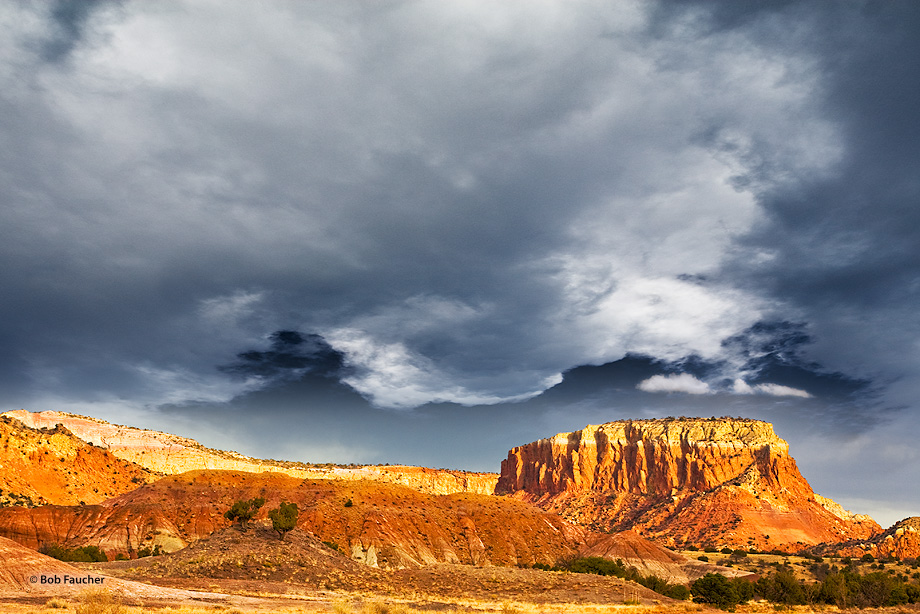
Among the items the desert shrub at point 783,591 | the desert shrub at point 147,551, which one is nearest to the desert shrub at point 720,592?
the desert shrub at point 783,591

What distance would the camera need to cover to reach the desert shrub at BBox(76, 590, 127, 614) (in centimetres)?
2852

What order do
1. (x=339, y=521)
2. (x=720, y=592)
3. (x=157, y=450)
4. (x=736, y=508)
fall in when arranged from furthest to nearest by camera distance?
(x=736, y=508), (x=157, y=450), (x=339, y=521), (x=720, y=592)

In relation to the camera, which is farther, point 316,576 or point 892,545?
point 892,545

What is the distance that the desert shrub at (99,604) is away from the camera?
2852 centimetres

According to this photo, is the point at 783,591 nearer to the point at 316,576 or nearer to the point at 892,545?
the point at 316,576

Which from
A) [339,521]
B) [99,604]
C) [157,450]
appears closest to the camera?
[99,604]

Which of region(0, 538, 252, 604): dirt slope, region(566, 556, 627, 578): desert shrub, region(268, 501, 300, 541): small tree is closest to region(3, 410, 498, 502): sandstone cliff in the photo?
region(566, 556, 627, 578): desert shrub

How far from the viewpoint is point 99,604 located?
30.8m

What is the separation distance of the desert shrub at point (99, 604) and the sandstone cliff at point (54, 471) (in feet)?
227

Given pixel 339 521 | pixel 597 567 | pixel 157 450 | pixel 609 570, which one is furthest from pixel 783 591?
pixel 157 450

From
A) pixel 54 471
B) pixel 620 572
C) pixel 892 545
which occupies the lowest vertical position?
pixel 620 572

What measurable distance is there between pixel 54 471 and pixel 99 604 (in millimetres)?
87161

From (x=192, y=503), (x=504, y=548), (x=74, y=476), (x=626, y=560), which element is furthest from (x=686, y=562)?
(x=74, y=476)

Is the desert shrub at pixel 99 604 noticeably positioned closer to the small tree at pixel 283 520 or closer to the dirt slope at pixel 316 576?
the dirt slope at pixel 316 576
